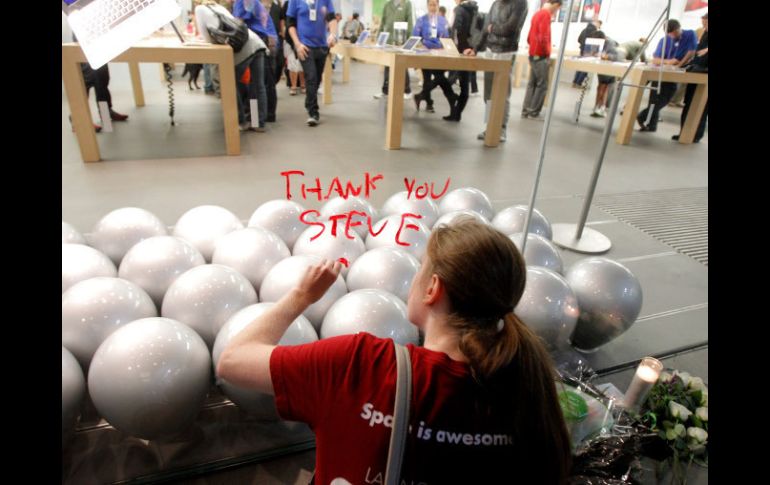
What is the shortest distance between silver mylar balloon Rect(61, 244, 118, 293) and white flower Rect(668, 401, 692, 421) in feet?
6.39

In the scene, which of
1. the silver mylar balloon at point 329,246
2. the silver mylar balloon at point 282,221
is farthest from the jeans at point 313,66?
the silver mylar balloon at point 329,246

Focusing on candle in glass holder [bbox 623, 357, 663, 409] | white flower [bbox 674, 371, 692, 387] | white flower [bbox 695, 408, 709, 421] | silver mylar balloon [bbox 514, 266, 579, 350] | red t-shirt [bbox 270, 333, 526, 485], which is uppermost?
red t-shirt [bbox 270, 333, 526, 485]

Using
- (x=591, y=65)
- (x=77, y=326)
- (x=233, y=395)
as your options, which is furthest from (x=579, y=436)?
(x=591, y=65)

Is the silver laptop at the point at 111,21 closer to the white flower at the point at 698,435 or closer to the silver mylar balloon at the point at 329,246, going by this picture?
the silver mylar balloon at the point at 329,246

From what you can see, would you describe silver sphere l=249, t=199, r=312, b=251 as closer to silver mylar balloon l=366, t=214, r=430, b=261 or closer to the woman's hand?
silver mylar balloon l=366, t=214, r=430, b=261

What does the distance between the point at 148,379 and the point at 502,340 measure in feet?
3.05

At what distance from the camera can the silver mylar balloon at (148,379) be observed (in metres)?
1.19

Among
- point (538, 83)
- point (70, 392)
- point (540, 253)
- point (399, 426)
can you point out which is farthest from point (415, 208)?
point (538, 83)

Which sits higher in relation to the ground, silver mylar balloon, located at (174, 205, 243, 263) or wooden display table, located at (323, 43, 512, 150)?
wooden display table, located at (323, 43, 512, 150)

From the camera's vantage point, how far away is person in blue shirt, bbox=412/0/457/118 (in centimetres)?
540

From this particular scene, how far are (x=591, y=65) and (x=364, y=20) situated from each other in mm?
9247

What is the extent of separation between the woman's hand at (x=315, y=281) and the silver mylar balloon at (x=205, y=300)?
63 cm

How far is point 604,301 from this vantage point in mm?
1753

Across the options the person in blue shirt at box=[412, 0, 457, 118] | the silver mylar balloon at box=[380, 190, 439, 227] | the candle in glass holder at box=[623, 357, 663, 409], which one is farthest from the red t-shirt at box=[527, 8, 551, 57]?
the candle in glass holder at box=[623, 357, 663, 409]
